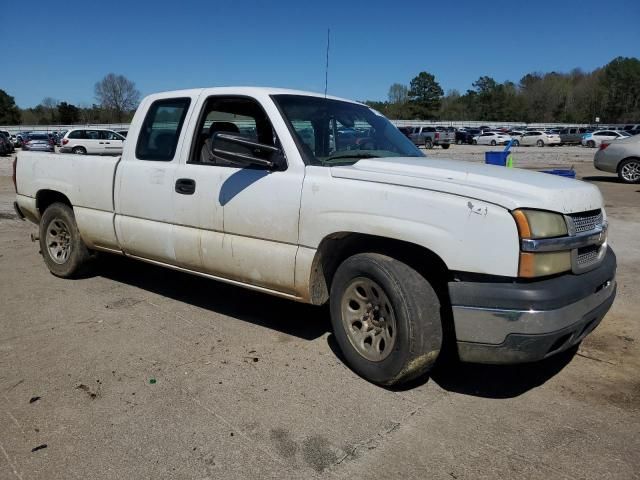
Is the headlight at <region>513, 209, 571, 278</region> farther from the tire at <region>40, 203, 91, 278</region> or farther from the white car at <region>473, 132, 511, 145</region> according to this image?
the white car at <region>473, 132, 511, 145</region>

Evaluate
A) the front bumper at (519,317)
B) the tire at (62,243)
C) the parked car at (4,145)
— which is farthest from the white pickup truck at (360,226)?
the parked car at (4,145)

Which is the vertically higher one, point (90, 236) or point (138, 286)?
point (90, 236)

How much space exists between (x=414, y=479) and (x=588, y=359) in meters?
2.10

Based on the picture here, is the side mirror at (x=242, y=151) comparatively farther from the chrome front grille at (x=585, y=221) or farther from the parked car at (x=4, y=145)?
the parked car at (x=4, y=145)

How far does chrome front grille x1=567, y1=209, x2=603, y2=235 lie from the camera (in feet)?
10.1

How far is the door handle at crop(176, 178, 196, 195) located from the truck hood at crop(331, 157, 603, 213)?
132cm

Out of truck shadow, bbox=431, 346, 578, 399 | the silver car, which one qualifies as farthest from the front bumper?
the silver car

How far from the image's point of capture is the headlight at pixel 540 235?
284 cm

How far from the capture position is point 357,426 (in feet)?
9.99

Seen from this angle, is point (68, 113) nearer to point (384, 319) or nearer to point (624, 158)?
point (624, 158)

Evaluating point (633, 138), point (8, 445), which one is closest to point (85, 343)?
point (8, 445)

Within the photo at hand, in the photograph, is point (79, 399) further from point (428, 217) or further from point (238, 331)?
point (428, 217)

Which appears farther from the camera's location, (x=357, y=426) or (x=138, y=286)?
(x=138, y=286)

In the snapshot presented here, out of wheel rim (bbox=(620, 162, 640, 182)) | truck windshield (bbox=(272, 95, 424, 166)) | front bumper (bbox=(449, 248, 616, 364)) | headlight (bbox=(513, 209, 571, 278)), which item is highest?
truck windshield (bbox=(272, 95, 424, 166))
